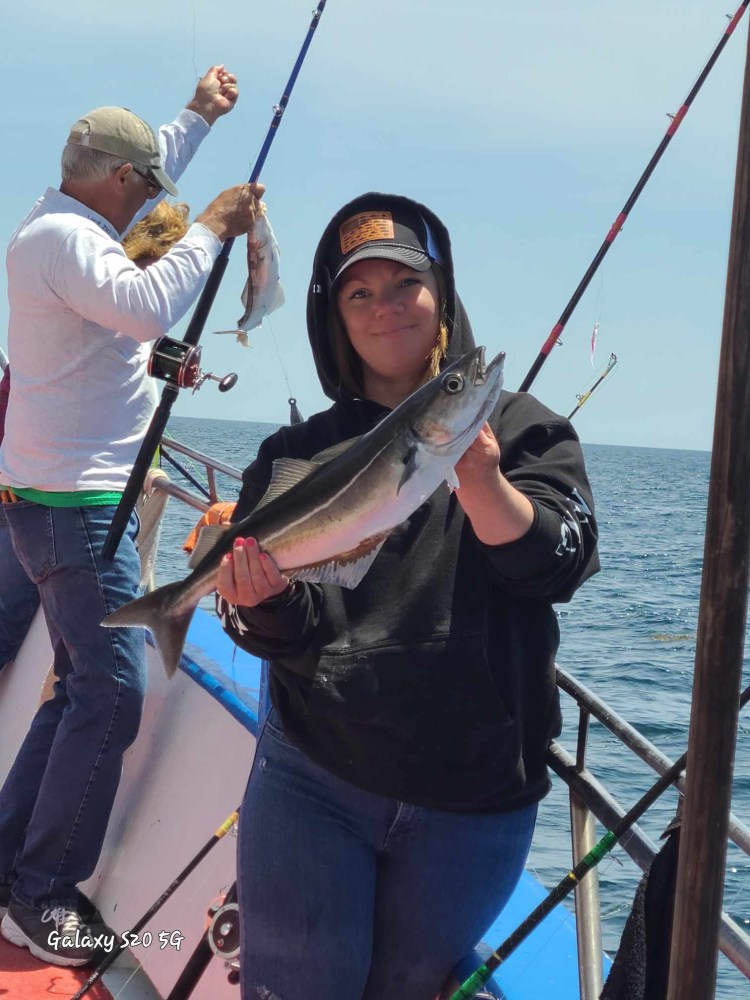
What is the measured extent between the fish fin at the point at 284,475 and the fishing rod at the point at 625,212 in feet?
5.37

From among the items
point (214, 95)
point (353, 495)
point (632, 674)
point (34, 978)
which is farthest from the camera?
point (632, 674)

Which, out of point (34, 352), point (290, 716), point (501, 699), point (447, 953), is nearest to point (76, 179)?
point (34, 352)

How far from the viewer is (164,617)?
2422 millimetres

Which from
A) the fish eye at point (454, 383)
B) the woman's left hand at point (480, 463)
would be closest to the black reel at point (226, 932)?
the woman's left hand at point (480, 463)

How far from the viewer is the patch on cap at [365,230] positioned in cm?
245

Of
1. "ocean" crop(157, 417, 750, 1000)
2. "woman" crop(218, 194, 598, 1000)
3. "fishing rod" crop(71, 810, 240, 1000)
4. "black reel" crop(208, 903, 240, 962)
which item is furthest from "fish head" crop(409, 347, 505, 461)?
"fishing rod" crop(71, 810, 240, 1000)

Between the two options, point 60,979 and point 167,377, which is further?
point 167,377

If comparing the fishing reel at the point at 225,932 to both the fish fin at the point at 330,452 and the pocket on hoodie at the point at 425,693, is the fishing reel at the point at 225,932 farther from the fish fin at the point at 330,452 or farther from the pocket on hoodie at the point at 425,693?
the fish fin at the point at 330,452

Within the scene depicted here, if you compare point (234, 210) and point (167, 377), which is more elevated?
point (234, 210)

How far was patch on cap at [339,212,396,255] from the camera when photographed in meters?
2.45

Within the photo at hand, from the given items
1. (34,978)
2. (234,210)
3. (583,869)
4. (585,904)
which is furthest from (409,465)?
(34,978)

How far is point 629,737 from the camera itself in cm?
224

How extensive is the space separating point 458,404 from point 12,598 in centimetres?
292

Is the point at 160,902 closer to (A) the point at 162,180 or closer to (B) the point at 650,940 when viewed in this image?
(B) the point at 650,940
